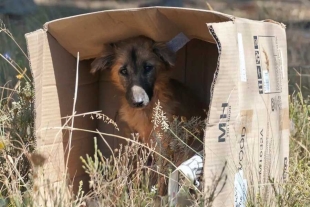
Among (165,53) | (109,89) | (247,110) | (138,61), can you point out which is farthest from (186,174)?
(109,89)

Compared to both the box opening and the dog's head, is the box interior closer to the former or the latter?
the box opening

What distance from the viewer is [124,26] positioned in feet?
12.6

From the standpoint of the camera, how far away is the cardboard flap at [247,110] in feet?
9.30

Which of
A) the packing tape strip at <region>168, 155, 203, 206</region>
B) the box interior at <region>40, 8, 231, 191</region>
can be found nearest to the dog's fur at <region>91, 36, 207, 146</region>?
the box interior at <region>40, 8, 231, 191</region>

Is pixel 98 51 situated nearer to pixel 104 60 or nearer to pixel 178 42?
pixel 104 60

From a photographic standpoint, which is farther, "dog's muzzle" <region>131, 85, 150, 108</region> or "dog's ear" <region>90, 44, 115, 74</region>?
"dog's ear" <region>90, 44, 115, 74</region>

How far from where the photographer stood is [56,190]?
9.37 feet

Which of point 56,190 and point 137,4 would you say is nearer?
point 56,190

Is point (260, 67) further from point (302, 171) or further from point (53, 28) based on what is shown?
point (53, 28)

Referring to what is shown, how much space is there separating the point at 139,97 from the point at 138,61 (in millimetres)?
392

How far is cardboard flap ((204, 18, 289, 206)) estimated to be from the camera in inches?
112

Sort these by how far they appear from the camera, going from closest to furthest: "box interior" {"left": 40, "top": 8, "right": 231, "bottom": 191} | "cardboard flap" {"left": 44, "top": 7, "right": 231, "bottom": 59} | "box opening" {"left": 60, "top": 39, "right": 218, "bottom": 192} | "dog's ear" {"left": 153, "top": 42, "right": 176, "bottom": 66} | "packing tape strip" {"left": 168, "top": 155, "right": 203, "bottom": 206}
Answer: "packing tape strip" {"left": 168, "top": 155, "right": 203, "bottom": 206} → "cardboard flap" {"left": 44, "top": 7, "right": 231, "bottom": 59} → "box interior" {"left": 40, "top": 8, "right": 231, "bottom": 191} → "dog's ear" {"left": 153, "top": 42, "right": 176, "bottom": 66} → "box opening" {"left": 60, "top": 39, "right": 218, "bottom": 192}

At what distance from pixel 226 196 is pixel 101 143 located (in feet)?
6.54

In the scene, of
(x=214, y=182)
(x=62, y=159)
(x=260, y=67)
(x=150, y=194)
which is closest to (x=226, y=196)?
(x=214, y=182)
